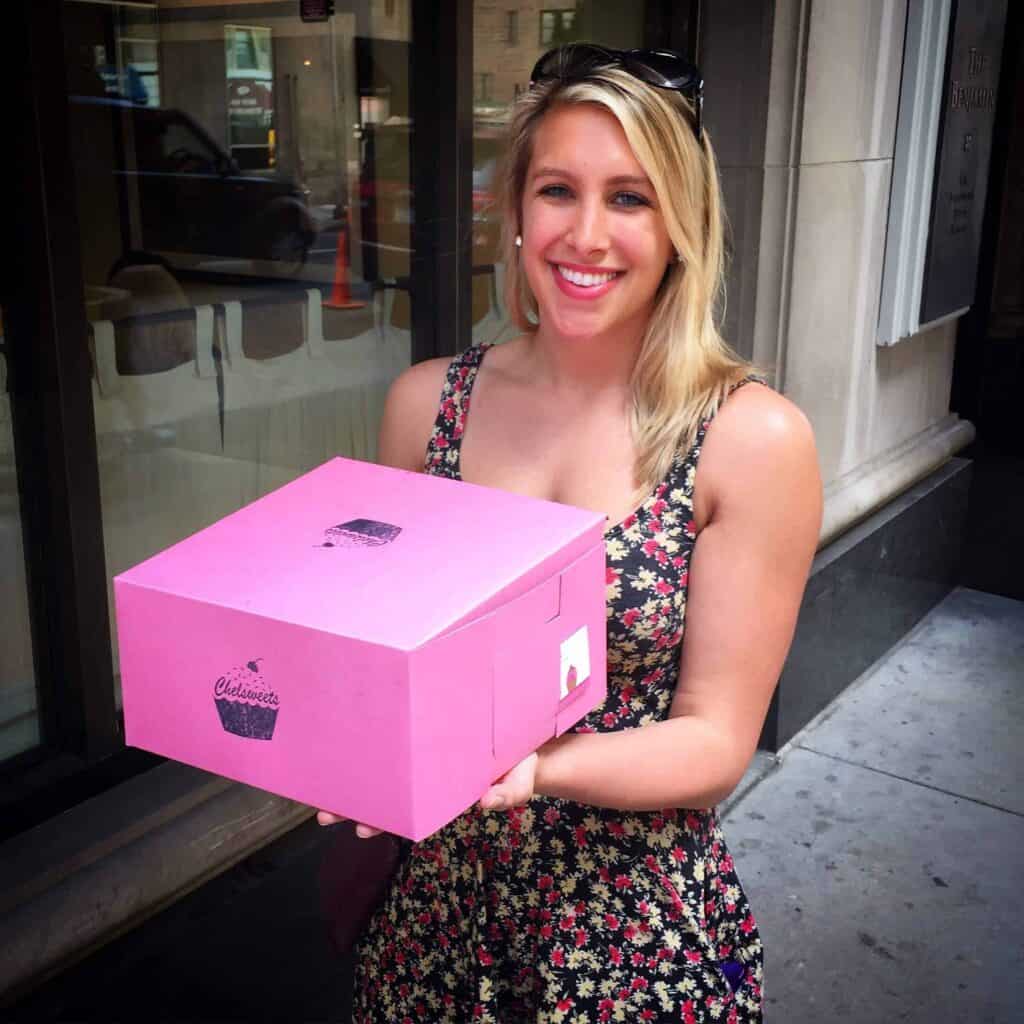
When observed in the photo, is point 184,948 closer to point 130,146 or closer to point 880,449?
point 130,146

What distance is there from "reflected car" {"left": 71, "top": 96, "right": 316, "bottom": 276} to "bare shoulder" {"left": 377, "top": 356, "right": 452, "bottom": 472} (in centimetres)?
106

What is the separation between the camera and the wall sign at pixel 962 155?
4.99 m

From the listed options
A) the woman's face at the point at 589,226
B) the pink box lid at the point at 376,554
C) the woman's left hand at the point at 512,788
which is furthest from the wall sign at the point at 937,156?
the woman's left hand at the point at 512,788

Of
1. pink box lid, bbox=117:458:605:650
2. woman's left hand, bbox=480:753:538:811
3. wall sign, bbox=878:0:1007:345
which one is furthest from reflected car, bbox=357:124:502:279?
woman's left hand, bbox=480:753:538:811

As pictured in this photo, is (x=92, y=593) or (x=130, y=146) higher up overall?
(x=130, y=146)

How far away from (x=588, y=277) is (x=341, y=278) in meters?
1.70

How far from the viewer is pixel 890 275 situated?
485 centimetres

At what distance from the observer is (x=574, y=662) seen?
5.08 feet

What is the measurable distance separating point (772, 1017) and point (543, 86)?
2.49 metres

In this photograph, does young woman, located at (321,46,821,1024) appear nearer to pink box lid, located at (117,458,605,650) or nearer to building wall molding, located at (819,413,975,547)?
pink box lid, located at (117,458,605,650)

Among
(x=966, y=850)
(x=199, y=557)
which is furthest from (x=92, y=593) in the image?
(x=966, y=850)

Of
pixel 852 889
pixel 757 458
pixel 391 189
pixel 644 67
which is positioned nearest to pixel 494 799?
pixel 757 458

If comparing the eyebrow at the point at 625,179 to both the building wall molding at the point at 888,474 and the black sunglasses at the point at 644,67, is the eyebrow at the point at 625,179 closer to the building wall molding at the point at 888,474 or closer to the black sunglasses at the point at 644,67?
the black sunglasses at the point at 644,67

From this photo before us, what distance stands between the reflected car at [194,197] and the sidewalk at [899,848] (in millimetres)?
2321
